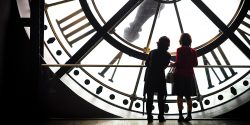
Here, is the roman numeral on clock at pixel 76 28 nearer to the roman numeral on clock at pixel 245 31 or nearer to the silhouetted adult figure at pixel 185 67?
the silhouetted adult figure at pixel 185 67

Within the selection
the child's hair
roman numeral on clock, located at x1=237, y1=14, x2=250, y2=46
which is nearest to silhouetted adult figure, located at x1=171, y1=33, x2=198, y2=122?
the child's hair

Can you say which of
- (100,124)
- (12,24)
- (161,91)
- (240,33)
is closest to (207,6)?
(240,33)

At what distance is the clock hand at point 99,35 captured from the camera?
3596 mm

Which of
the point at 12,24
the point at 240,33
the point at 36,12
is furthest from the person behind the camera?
the point at 240,33

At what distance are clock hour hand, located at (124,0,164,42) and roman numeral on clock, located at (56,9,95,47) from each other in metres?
0.40

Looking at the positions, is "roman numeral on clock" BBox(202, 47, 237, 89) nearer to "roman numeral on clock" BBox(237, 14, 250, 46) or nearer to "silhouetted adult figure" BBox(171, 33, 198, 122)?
"roman numeral on clock" BBox(237, 14, 250, 46)

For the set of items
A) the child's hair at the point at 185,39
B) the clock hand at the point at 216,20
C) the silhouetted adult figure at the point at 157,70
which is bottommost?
the silhouetted adult figure at the point at 157,70

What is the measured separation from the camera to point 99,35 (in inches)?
144

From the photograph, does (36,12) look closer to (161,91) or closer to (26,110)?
(26,110)

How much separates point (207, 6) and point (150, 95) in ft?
3.29

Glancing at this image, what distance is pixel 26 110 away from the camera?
11.2 ft

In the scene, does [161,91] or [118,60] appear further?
[118,60]

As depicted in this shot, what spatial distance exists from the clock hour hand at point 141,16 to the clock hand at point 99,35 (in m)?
0.14

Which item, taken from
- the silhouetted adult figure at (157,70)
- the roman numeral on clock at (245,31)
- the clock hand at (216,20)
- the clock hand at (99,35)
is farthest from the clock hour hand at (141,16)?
the roman numeral on clock at (245,31)
